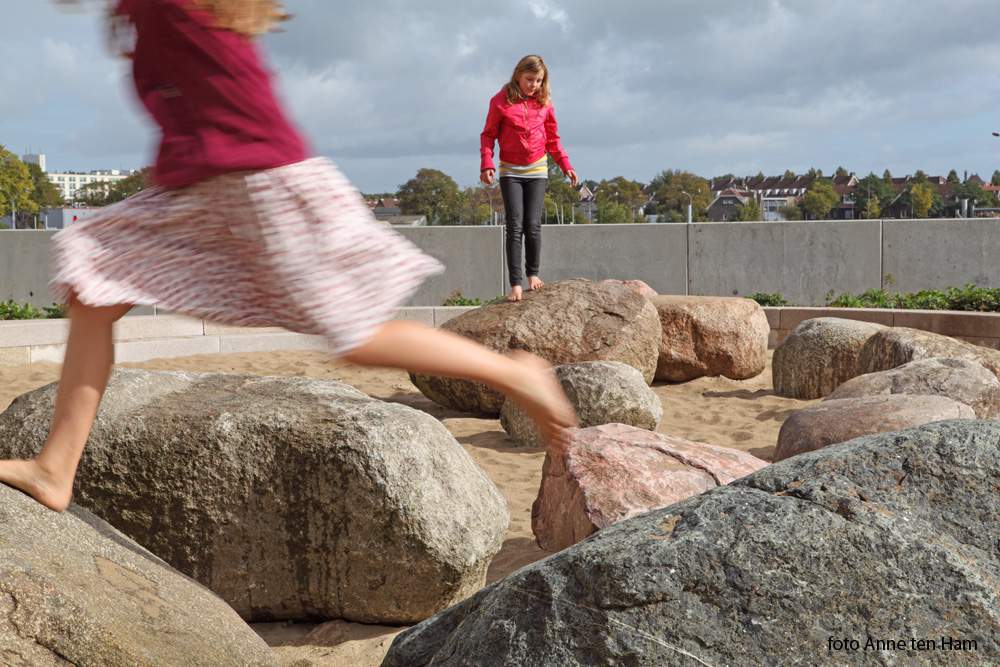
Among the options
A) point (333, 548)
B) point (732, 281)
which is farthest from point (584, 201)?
point (333, 548)

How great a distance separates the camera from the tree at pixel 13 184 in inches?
2485

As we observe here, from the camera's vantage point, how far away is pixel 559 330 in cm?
823

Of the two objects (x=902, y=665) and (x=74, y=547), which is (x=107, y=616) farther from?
(x=902, y=665)

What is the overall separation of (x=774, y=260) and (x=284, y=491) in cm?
1165

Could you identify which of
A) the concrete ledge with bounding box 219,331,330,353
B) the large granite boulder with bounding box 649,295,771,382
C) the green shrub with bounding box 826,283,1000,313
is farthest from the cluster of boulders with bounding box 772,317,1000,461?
the concrete ledge with bounding box 219,331,330,353

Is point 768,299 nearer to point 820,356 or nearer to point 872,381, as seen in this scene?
point 820,356

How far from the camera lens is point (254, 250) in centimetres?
252

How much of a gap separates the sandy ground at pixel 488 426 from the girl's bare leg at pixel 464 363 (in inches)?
62.7

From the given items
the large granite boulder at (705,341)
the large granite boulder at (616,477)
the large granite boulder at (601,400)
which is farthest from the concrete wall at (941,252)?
the large granite boulder at (616,477)

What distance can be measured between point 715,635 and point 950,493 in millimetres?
523

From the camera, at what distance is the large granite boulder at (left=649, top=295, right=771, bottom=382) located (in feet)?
31.4

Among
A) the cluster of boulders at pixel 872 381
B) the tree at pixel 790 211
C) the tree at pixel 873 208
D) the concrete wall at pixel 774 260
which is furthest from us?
the tree at pixel 790 211

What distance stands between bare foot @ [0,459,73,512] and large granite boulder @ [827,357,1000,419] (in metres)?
4.66

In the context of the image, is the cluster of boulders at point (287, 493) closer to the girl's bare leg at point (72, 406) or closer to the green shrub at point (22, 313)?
the girl's bare leg at point (72, 406)
